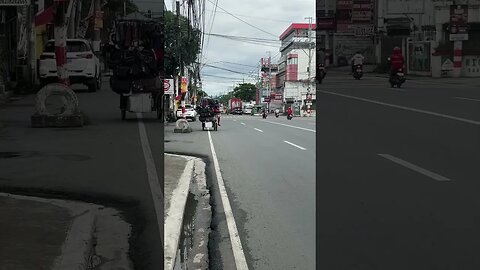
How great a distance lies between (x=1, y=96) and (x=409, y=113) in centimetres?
275

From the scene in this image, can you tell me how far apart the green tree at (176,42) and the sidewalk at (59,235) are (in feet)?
4.47

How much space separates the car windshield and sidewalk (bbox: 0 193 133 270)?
1349 millimetres

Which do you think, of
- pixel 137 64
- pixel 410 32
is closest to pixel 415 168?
pixel 410 32

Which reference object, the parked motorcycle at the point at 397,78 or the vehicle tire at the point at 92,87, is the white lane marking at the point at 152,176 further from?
the parked motorcycle at the point at 397,78

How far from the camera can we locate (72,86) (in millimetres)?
3727

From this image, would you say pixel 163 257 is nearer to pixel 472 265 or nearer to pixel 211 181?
pixel 472 265

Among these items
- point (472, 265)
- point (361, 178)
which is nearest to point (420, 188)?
point (361, 178)

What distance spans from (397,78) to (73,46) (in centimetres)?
211

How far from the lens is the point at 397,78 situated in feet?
10.3

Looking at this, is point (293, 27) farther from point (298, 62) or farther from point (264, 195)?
point (264, 195)

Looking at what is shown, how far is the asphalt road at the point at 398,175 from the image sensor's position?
131 inches

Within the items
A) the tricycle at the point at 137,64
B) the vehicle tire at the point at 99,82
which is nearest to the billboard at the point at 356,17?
the tricycle at the point at 137,64

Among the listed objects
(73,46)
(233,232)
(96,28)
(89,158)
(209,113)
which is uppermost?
(96,28)

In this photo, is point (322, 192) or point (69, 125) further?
point (322, 192)
